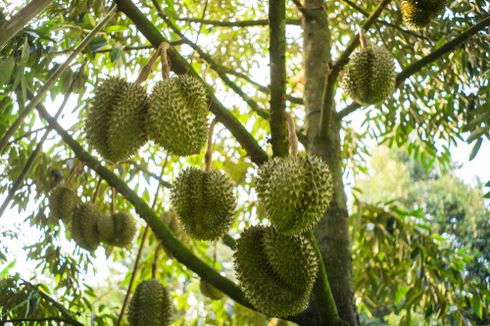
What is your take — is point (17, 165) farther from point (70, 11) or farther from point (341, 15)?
point (341, 15)

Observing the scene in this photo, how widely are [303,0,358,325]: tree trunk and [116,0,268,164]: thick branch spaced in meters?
0.44

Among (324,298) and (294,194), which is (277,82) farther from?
(324,298)

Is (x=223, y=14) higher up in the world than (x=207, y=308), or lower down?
higher up

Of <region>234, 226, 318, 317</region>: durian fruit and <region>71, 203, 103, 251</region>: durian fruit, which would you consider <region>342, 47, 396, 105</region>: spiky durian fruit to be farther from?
<region>71, 203, 103, 251</region>: durian fruit

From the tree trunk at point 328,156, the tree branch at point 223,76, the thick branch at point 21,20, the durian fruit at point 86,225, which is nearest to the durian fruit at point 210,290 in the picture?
the durian fruit at point 86,225

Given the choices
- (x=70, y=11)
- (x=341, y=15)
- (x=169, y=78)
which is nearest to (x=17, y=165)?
(x=70, y=11)

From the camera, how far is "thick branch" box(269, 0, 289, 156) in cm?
157

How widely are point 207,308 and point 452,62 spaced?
2053 millimetres

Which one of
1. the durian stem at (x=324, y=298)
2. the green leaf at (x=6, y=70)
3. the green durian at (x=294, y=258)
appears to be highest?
the green leaf at (x=6, y=70)

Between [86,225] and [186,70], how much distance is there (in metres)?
1.29

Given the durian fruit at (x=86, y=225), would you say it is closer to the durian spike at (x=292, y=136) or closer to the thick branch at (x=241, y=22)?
the thick branch at (x=241, y=22)

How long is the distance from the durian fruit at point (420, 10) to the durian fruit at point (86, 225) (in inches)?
68.7

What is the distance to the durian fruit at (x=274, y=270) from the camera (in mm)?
1546

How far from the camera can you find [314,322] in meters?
1.94
